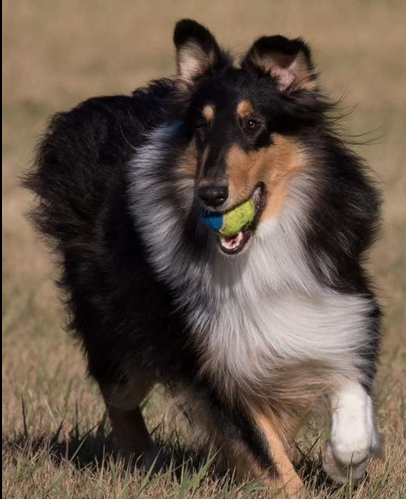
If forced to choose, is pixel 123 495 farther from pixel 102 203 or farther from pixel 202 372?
pixel 102 203

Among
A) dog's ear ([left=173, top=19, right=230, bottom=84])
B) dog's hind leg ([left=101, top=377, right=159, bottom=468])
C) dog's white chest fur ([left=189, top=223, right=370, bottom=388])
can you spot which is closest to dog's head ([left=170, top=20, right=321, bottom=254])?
dog's ear ([left=173, top=19, right=230, bottom=84])

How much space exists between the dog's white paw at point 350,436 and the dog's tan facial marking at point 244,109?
4.09 ft

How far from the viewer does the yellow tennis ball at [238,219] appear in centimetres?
474

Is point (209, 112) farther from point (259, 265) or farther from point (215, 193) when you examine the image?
point (259, 265)

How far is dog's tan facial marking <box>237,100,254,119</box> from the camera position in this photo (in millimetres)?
4875

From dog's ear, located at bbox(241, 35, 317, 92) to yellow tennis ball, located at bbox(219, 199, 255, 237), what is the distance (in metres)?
0.62

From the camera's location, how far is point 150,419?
22.7ft

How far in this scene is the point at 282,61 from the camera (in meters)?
5.12

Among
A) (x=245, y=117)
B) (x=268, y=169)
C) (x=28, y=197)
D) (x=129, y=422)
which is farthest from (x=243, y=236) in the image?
(x=28, y=197)

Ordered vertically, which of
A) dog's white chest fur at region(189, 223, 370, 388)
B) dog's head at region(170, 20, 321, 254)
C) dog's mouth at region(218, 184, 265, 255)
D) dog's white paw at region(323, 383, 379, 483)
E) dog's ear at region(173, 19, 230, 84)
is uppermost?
dog's ear at region(173, 19, 230, 84)

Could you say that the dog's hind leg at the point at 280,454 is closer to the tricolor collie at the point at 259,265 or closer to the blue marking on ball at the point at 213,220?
the tricolor collie at the point at 259,265

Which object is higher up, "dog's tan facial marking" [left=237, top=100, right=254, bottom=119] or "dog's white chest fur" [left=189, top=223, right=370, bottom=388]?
"dog's tan facial marking" [left=237, top=100, right=254, bottom=119]

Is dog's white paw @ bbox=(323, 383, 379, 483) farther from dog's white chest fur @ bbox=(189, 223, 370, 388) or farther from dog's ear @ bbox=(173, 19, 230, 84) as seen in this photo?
dog's ear @ bbox=(173, 19, 230, 84)

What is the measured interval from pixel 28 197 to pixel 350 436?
34.5 feet
